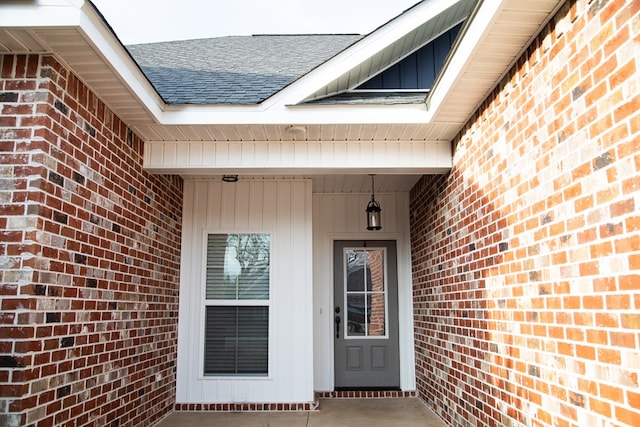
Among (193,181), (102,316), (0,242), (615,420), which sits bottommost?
(615,420)

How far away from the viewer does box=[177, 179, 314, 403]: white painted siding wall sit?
5406mm

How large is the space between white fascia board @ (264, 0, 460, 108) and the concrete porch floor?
3.11 m

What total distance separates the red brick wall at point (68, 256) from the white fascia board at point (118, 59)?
11.8 inches

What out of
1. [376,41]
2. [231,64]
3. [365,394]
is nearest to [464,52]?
[376,41]

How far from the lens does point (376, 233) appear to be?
6.57 m

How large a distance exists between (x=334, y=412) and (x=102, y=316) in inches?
108

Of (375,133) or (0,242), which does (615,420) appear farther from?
(0,242)

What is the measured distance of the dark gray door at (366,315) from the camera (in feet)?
20.6

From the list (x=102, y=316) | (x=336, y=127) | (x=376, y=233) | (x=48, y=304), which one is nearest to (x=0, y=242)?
(x=48, y=304)

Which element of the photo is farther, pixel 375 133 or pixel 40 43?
pixel 375 133

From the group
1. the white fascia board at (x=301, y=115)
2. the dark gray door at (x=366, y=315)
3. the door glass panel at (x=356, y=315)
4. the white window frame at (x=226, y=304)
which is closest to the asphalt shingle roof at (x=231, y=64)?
the white fascia board at (x=301, y=115)

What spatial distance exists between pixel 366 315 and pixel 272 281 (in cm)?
147

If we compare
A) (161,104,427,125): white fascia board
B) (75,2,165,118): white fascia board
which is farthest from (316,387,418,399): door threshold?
(75,2,165,118): white fascia board

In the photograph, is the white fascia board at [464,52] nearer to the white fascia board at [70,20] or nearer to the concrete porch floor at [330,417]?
the white fascia board at [70,20]
